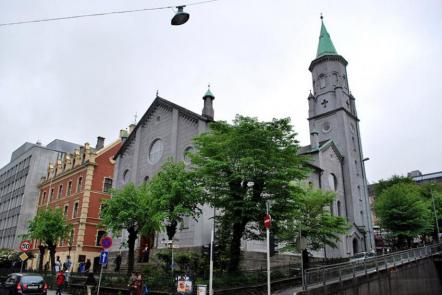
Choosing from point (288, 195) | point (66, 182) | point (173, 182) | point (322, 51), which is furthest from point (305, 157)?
point (322, 51)

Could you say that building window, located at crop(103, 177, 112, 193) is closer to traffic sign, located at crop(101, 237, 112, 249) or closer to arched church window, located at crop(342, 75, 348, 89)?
traffic sign, located at crop(101, 237, 112, 249)

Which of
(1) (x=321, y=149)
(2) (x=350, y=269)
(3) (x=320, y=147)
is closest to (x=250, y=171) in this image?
(2) (x=350, y=269)

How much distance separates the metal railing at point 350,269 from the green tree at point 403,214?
13729mm

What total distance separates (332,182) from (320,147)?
501cm

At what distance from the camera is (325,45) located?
57.1 meters

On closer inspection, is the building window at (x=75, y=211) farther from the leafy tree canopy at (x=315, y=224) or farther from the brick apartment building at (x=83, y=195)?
the leafy tree canopy at (x=315, y=224)

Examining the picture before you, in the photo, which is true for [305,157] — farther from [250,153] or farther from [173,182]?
[173,182]

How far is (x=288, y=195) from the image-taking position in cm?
1938

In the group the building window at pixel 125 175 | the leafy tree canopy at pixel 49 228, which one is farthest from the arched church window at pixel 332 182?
the leafy tree canopy at pixel 49 228

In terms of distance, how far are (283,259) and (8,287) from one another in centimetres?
2081

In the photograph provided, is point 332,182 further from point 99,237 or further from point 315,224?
point 99,237

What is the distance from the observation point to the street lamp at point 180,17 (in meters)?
10.7

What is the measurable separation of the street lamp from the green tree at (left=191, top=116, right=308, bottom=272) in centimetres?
Answer: 914

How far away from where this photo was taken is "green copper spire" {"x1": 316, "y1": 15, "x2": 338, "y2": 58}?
184 ft
